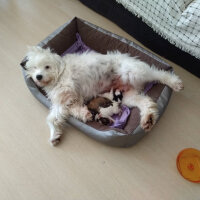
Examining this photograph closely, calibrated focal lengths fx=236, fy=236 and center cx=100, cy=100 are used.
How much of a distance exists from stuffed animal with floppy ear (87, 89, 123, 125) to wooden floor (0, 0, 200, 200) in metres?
0.20

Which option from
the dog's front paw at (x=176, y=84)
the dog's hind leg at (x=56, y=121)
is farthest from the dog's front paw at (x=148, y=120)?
the dog's hind leg at (x=56, y=121)

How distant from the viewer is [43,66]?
5.84ft

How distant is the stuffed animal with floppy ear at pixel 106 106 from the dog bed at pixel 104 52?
6cm

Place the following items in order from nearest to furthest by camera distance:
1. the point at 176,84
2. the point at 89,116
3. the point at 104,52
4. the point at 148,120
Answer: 1. the point at 148,120
2. the point at 89,116
3. the point at 176,84
4. the point at 104,52

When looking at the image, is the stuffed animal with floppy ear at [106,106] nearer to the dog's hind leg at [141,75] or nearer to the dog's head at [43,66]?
the dog's hind leg at [141,75]

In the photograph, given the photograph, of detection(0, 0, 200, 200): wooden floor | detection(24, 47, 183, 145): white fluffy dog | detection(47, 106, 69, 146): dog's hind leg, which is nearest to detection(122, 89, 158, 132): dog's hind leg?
detection(24, 47, 183, 145): white fluffy dog

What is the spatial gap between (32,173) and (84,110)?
60 centimetres

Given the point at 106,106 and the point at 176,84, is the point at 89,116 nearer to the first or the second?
the point at 106,106

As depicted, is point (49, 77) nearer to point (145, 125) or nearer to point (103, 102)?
point (103, 102)

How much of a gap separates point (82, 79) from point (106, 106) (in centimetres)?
28

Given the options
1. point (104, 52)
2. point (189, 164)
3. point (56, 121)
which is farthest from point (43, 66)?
point (189, 164)

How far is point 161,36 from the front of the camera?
2.09m

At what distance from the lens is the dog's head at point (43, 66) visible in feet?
5.78

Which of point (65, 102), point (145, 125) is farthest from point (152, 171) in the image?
point (65, 102)
